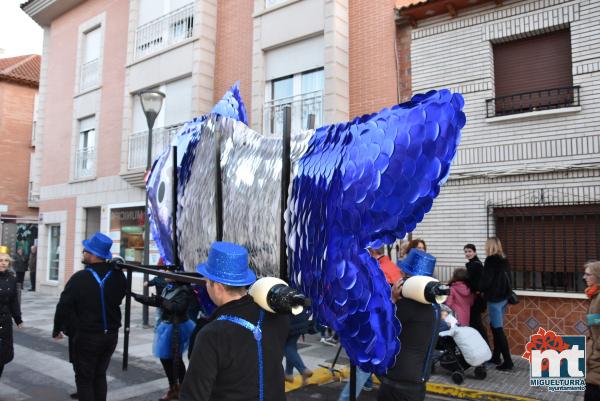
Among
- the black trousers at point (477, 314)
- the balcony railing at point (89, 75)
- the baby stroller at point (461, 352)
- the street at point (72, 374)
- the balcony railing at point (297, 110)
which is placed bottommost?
the street at point (72, 374)

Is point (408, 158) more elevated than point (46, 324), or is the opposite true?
point (408, 158)

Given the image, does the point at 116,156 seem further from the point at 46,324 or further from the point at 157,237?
the point at 157,237

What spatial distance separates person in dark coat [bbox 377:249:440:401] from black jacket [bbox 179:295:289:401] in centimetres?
116

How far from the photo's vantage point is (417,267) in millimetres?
3352

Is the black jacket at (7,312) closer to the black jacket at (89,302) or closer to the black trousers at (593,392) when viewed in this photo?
the black jacket at (89,302)

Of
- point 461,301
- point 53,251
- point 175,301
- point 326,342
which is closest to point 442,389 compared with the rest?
point 461,301

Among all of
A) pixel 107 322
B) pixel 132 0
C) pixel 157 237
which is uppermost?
pixel 132 0

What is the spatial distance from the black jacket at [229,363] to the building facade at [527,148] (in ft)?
19.1

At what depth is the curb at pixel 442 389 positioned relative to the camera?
202 inches

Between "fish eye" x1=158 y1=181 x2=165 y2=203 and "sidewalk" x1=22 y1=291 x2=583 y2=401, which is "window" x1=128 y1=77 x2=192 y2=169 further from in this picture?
"fish eye" x1=158 y1=181 x2=165 y2=203

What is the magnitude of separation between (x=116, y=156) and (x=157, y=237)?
10.1 meters

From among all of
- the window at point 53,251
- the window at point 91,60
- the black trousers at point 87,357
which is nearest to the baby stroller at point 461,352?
the black trousers at point 87,357

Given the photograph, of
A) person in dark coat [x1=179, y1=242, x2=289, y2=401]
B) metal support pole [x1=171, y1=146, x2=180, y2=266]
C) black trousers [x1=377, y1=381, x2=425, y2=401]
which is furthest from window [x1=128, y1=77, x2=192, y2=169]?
person in dark coat [x1=179, y1=242, x2=289, y2=401]

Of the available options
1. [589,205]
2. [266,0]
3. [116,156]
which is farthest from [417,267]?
[116,156]
